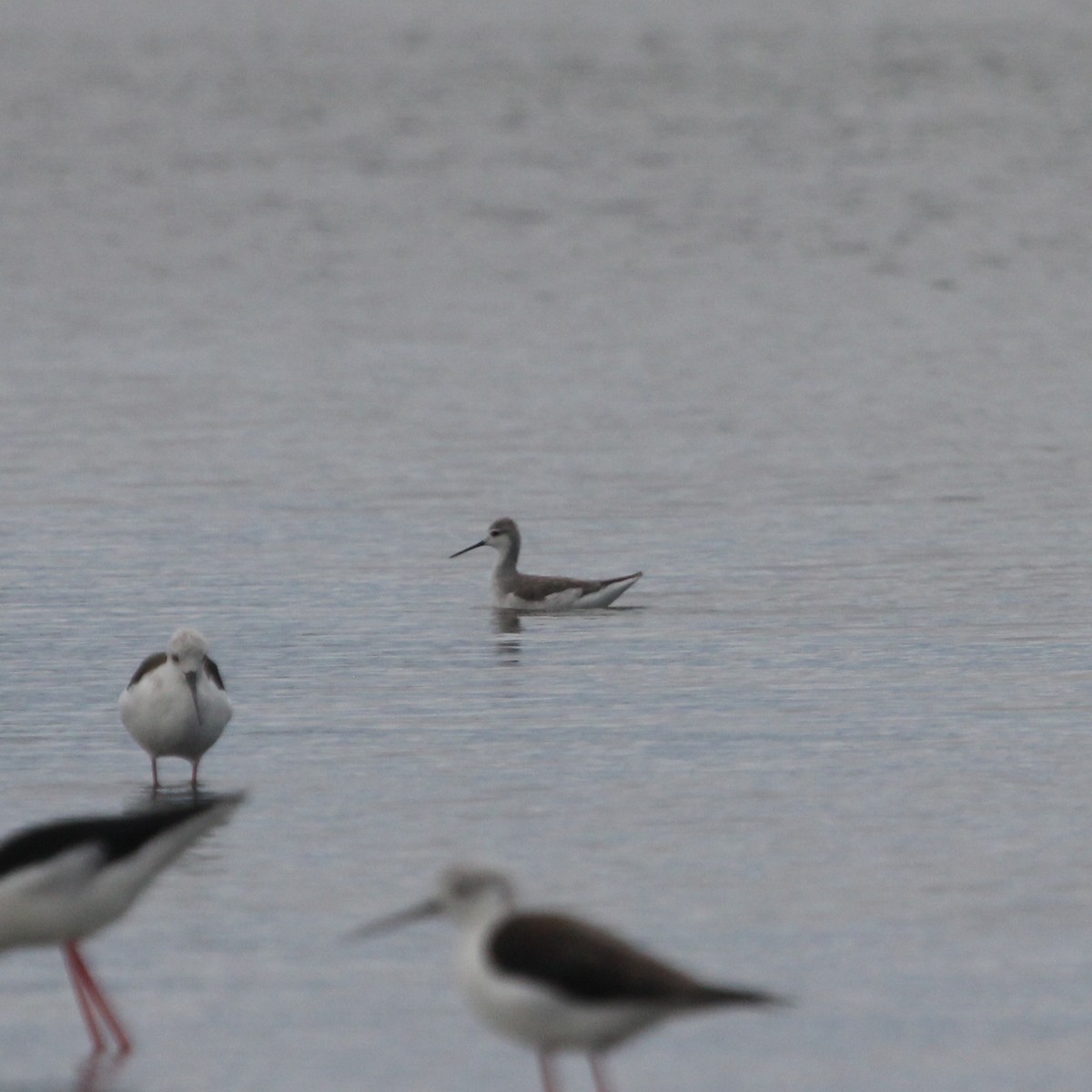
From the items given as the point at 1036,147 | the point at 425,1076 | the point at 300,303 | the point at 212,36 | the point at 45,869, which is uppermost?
the point at 212,36

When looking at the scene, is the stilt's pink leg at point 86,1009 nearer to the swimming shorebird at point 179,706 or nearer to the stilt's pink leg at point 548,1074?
the stilt's pink leg at point 548,1074

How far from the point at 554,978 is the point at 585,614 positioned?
1292 cm

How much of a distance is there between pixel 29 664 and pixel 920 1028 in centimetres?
928

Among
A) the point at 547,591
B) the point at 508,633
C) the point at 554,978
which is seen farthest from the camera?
the point at 547,591

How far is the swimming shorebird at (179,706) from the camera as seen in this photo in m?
14.3

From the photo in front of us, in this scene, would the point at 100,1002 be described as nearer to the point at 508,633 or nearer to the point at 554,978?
the point at 554,978

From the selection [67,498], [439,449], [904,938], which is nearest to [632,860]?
[904,938]

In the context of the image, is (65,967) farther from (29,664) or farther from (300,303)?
(300,303)

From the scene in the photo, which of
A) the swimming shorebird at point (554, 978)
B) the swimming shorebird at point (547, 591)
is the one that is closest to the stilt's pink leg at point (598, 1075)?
the swimming shorebird at point (554, 978)

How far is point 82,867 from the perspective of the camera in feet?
31.2

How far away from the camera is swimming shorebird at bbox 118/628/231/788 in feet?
47.0

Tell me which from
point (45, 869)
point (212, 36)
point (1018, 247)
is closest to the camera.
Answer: point (45, 869)

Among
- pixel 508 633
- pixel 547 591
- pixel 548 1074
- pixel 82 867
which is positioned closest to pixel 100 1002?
pixel 82 867

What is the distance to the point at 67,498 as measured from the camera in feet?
84.1
